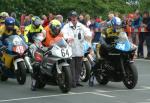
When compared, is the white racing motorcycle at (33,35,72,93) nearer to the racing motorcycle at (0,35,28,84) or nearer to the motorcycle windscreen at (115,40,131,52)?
the racing motorcycle at (0,35,28,84)

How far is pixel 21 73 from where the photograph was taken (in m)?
15.5

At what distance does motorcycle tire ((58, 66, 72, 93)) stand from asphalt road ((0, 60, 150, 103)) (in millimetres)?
155

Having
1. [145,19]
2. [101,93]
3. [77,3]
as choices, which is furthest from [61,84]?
[77,3]

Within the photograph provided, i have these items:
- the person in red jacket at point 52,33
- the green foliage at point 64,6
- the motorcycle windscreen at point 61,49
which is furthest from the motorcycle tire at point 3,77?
the green foliage at point 64,6

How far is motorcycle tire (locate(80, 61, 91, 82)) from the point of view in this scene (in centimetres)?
1609

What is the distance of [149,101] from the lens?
12562 millimetres

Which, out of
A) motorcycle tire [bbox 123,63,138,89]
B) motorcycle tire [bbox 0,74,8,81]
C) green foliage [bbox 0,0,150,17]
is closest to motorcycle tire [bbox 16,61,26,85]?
motorcycle tire [bbox 0,74,8,81]

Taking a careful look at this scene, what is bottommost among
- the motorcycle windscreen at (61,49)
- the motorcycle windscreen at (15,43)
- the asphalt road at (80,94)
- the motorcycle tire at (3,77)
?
the asphalt road at (80,94)

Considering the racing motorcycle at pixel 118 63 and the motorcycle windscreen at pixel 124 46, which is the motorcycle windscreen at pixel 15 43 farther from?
the motorcycle windscreen at pixel 124 46

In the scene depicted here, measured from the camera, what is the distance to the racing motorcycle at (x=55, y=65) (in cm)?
1347

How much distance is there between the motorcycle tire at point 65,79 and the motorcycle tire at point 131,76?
171cm

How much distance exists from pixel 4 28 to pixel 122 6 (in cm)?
3037

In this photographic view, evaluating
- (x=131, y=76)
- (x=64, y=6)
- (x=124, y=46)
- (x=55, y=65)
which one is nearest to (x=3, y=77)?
(x=55, y=65)

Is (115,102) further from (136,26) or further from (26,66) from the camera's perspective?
(136,26)
